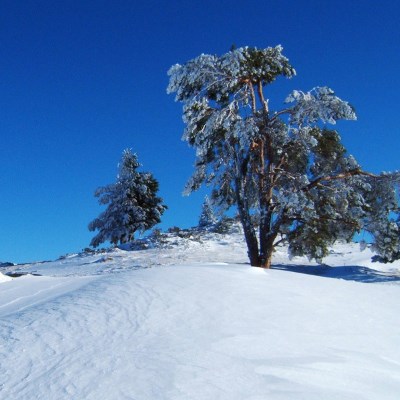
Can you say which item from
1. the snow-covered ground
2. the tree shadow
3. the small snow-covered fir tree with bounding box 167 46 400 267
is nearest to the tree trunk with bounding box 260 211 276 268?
the small snow-covered fir tree with bounding box 167 46 400 267

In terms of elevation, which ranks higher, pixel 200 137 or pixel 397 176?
pixel 200 137

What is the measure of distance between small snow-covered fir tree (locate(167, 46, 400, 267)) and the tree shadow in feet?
3.22

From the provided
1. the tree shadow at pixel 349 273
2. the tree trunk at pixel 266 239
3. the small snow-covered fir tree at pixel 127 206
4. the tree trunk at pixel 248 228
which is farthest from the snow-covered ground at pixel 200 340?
the small snow-covered fir tree at pixel 127 206

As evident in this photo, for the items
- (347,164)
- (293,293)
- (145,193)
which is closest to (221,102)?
(347,164)

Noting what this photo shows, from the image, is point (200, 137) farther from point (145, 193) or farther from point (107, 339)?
point (145, 193)

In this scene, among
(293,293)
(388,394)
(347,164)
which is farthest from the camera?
(347,164)

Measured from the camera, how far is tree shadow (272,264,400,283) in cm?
1522

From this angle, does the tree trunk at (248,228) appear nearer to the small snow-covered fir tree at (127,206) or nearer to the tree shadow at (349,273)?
the tree shadow at (349,273)

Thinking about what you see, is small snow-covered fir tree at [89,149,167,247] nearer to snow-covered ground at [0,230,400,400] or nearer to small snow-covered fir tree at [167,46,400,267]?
small snow-covered fir tree at [167,46,400,267]

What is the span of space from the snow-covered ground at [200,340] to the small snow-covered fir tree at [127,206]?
2721cm

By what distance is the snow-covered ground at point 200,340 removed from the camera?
2.43 meters

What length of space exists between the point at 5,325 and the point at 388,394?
3134 millimetres

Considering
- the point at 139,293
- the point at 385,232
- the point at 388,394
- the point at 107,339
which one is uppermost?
the point at 385,232

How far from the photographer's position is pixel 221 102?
15.1 metres
